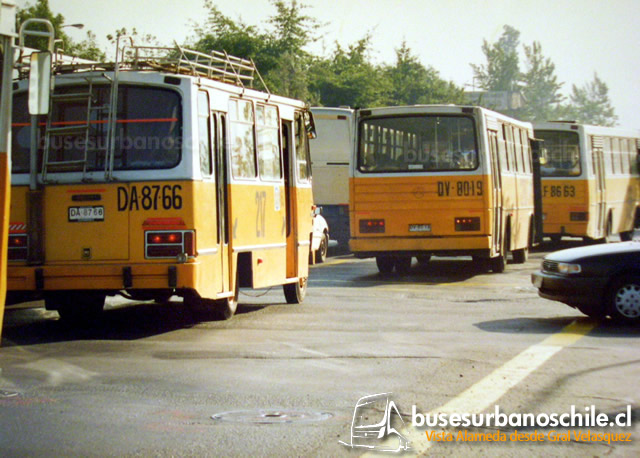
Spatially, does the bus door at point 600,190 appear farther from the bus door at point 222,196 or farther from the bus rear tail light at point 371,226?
the bus door at point 222,196

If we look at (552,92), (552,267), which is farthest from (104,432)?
(552,92)

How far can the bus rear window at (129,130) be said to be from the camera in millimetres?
12023

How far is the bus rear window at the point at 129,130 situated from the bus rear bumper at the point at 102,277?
3.54 feet

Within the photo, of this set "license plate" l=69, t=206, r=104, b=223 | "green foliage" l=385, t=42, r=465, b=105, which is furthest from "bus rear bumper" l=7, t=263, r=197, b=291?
"green foliage" l=385, t=42, r=465, b=105

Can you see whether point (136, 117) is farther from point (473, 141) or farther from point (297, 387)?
point (473, 141)

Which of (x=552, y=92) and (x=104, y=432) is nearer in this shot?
(x=104, y=432)

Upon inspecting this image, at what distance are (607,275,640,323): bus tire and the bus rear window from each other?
209 inches

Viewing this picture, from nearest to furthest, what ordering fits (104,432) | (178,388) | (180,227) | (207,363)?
(104,432) < (178,388) < (207,363) < (180,227)

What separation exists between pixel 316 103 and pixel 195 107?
4299cm

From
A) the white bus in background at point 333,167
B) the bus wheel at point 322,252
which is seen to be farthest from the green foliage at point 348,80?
the bus wheel at point 322,252

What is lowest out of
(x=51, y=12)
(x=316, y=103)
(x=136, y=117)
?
A: (x=136, y=117)

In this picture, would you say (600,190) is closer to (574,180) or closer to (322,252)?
(574,180)

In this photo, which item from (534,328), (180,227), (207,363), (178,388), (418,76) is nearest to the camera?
(178,388)

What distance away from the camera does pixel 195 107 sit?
12195 mm
